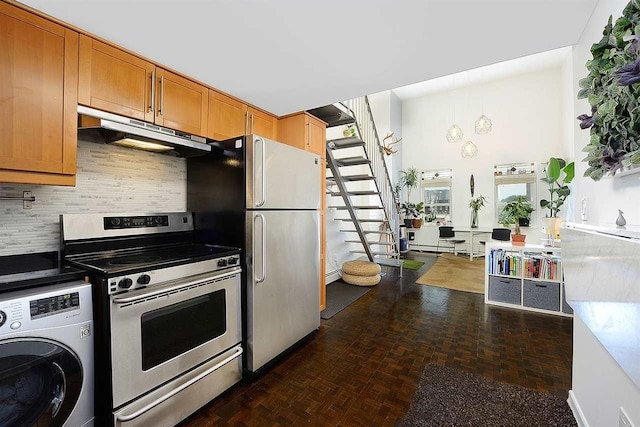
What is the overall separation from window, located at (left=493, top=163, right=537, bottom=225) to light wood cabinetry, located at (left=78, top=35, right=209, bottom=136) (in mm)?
7845

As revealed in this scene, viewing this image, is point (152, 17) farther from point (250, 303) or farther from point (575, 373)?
point (575, 373)

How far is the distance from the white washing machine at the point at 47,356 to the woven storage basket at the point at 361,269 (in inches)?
143

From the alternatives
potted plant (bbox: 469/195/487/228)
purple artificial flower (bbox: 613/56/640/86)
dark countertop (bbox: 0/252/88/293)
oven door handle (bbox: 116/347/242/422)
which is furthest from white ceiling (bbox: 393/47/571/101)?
dark countertop (bbox: 0/252/88/293)

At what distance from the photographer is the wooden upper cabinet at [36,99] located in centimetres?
137

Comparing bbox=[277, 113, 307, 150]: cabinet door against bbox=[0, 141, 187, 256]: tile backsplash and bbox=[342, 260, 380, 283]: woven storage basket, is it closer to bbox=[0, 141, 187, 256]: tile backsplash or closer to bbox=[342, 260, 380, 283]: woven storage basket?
bbox=[0, 141, 187, 256]: tile backsplash

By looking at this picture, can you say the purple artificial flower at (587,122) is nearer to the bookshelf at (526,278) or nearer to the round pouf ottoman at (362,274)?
the bookshelf at (526,278)

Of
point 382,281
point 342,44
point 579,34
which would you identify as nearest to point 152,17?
point 342,44

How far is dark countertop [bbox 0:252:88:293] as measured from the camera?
123 centimetres

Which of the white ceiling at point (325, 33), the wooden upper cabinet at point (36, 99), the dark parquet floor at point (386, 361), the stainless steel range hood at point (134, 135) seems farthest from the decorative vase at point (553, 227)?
the wooden upper cabinet at point (36, 99)

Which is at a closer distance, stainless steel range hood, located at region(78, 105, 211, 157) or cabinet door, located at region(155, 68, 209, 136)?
stainless steel range hood, located at region(78, 105, 211, 157)

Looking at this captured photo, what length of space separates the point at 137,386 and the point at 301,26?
2.27 m

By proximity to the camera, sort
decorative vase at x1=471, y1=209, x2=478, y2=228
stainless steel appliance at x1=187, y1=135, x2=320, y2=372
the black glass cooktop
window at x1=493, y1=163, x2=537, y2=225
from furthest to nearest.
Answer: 1. decorative vase at x1=471, y1=209, x2=478, y2=228
2. window at x1=493, y1=163, x2=537, y2=225
3. stainless steel appliance at x1=187, y1=135, x2=320, y2=372
4. the black glass cooktop

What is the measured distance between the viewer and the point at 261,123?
2.93 meters

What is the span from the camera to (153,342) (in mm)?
1567
